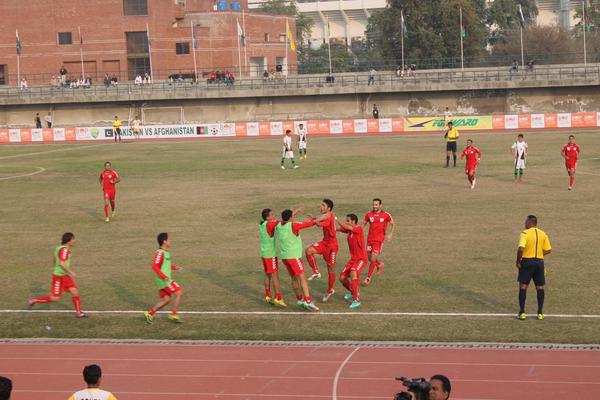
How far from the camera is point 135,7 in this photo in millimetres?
90688

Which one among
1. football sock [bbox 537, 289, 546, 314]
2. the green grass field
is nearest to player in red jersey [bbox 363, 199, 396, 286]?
the green grass field

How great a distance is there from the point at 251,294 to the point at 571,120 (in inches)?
1897

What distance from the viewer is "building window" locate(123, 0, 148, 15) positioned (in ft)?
297

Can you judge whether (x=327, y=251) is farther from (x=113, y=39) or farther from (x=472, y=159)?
(x=113, y=39)

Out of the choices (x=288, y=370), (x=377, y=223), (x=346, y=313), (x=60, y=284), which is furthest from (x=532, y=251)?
(x=60, y=284)

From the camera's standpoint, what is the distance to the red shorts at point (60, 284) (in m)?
17.0

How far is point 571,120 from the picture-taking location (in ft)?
204

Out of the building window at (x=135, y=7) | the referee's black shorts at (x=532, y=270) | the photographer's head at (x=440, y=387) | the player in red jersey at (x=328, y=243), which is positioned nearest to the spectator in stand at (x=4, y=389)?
the photographer's head at (x=440, y=387)

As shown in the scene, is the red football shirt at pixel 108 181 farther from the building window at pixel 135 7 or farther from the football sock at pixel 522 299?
the building window at pixel 135 7

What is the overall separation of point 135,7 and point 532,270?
264ft

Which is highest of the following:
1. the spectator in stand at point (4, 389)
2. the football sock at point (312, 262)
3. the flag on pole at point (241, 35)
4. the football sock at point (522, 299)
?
the flag on pole at point (241, 35)

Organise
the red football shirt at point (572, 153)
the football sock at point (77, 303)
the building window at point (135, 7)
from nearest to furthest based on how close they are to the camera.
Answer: the football sock at point (77, 303) < the red football shirt at point (572, 153) < the building window at point (135, 7)

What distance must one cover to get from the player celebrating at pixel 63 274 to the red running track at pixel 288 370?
1.60 metres

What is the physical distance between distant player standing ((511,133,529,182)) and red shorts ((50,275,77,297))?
827 inches
